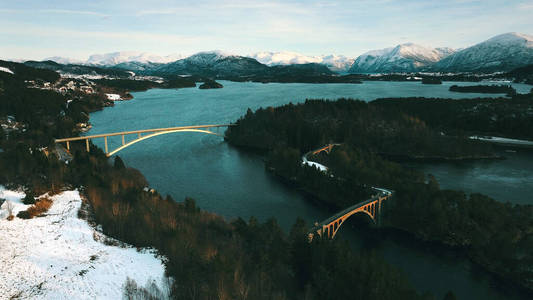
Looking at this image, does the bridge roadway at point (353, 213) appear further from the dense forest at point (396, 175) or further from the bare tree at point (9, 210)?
the bare tree at point (9, 210)

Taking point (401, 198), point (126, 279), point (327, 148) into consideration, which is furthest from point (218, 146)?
→ point (126, 279)

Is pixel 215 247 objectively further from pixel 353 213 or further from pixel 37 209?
pixel 353 213

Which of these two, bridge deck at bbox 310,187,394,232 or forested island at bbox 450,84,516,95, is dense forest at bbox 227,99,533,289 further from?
forested island at bbox 450,84,516,95

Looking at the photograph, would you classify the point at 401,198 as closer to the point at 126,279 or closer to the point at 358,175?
the point at 358,175

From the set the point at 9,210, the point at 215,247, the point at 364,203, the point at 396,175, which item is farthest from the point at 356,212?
the point at 9,210

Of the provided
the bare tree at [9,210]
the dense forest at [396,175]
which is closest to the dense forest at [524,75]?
the dense forest at [396,175]

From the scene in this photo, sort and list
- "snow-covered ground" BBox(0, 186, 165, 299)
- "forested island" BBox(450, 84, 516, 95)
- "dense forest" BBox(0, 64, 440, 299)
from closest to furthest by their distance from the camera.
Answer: "snow-covered ground" BBox(0, 186, 165, 299), "dense forest" BBox(0, 64, 440, 299), "forested island" BBox(450, 84, 516, 95)

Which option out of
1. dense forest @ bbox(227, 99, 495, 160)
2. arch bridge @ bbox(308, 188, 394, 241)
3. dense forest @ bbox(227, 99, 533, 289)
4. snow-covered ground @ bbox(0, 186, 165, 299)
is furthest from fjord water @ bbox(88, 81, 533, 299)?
snow-covered ground @ bbox(0, 186, 165, 299)
